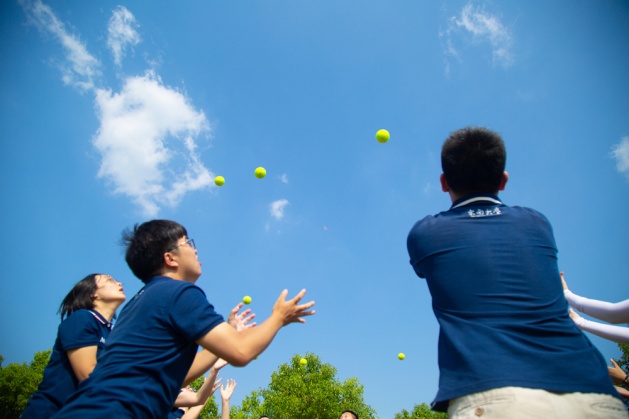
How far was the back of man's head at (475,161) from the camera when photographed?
2.19 m

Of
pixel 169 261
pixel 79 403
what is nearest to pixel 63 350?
pixel 169 261

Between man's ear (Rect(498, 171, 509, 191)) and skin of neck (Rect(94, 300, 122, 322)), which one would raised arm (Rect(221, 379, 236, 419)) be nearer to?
skin of neck (Rect(94, 300, 122, 322))

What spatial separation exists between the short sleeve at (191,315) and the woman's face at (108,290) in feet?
7.37

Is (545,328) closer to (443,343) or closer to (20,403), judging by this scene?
(443,343)

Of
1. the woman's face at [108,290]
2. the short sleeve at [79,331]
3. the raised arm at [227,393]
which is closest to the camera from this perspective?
the short sleeve at [79,331]

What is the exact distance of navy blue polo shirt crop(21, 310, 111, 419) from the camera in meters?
2.97

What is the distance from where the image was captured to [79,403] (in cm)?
194

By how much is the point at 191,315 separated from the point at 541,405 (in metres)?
1.72

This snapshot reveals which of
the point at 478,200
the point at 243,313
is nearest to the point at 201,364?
the point at 243,313

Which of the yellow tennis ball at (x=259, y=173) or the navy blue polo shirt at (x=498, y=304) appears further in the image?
the yellow tennis ball at (x=259, y=173)

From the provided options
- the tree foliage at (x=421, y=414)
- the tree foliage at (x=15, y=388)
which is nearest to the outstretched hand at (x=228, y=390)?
the tree foliage at (x=421, y=414)

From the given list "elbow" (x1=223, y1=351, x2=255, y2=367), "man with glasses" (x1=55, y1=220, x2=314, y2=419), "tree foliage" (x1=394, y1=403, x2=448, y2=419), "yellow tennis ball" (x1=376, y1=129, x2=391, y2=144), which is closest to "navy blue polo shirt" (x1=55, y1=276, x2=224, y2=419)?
"man with glasses" (x1=55, y1=220, x2=314, y2=419)

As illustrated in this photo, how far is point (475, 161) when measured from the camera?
7.18 ft

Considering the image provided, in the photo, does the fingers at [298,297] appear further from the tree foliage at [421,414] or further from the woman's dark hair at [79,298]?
the tree foliage at [421,414]
